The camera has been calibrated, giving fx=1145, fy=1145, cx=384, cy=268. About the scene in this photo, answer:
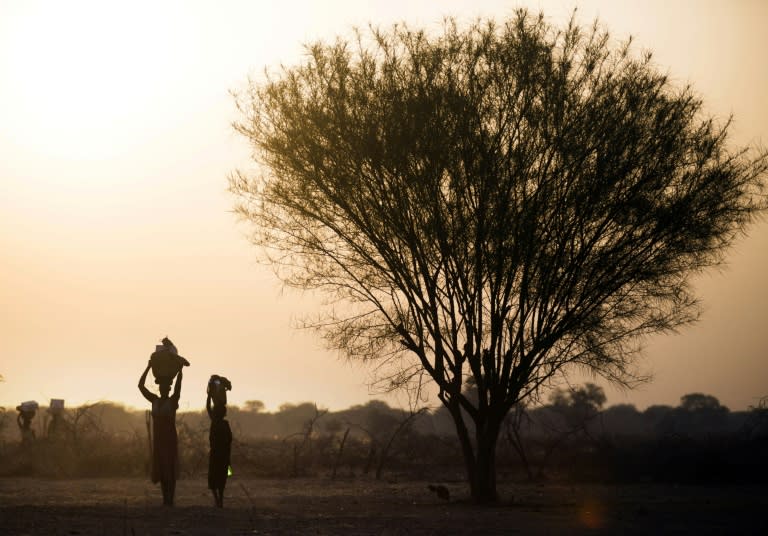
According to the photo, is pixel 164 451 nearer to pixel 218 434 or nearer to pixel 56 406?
pixel 218 434

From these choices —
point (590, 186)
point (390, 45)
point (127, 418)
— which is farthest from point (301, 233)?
point (127, 418)

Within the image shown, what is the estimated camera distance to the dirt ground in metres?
16.2

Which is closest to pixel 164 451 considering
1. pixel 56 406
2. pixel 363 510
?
pixel 363 510

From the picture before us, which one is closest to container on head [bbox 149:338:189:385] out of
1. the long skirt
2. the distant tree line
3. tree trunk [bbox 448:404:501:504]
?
the long skirt

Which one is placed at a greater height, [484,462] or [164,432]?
[164,432]

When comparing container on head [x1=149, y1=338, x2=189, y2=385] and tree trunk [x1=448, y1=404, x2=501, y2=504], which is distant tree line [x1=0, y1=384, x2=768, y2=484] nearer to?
tree trunk [x1=448, y1=404, x2=501, y2=504]

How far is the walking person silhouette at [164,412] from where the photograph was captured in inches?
762

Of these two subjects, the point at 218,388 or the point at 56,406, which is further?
the point at 56,406

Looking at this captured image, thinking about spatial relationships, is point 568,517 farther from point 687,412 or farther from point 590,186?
point 687,412

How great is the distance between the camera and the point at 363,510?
20.5m

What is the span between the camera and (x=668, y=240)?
2234 centimetres

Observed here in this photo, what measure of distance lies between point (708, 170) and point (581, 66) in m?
3.14

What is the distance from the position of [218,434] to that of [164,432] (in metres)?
1.10

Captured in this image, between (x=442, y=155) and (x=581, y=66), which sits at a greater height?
(x=581, y=66)
